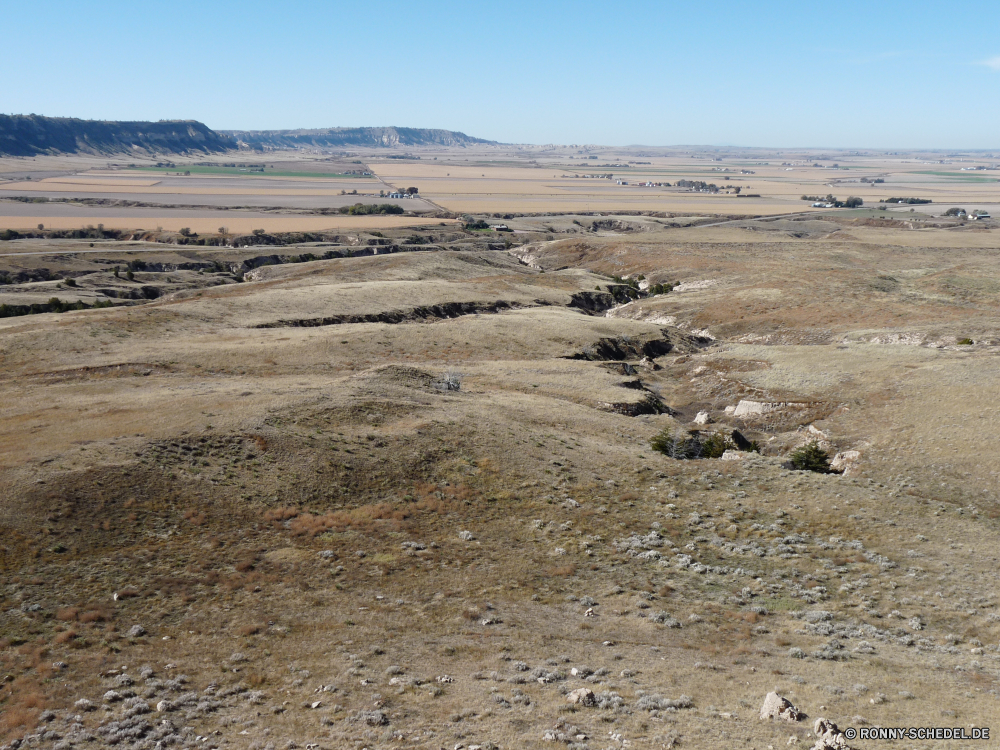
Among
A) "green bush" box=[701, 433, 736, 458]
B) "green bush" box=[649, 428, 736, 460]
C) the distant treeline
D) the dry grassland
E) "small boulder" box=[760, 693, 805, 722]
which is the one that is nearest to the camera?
"small boulder" box=[760, 693, 805, 722]

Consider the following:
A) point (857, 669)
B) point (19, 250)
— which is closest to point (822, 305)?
point (857, 669)

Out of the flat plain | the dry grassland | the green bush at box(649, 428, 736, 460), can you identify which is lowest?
the green bush at box(649, 428, 736, 460)

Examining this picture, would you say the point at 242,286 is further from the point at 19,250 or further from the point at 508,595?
the point at 508,595

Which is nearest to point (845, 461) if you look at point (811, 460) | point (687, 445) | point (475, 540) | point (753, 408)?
point (811, 460)

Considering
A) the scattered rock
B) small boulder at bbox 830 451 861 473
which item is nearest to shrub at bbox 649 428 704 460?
small boulder at bbox 830 451 861 473

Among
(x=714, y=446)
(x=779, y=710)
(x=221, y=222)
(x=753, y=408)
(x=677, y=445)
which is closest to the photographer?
(x=779, y=710)

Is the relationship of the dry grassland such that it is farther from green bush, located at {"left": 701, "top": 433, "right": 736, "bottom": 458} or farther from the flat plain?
Result: green bush, located at {"left": 701, "top": 433, "right": 736, "bottom": 458}

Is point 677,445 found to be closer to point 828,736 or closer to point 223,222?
point 828,736
